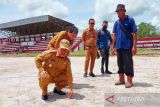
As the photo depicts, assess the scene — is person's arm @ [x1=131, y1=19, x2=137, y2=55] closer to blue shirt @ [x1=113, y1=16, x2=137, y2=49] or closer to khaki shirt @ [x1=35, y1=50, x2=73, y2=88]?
blue shirt @ [x1=113, y1=16, x2=137, y2=49]

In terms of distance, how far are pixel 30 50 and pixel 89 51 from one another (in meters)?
25.0

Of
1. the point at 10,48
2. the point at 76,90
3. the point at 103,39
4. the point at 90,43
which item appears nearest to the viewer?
the point at 76,90

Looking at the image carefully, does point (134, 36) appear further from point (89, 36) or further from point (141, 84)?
point (89, 36)

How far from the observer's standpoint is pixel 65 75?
7.91 meters

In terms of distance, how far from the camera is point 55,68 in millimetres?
7809

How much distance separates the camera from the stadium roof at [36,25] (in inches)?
1622

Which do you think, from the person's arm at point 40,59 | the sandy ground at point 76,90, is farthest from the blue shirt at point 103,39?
the person's arm at point 40,59

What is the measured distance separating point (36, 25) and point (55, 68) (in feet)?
124

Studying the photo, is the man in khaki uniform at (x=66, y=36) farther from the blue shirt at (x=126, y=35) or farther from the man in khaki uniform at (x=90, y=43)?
the man in khaki uniform at (x=90, y=43)

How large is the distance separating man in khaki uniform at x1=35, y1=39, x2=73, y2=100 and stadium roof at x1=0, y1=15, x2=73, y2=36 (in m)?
31.7

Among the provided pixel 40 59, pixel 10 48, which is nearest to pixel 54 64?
pixel 40 59

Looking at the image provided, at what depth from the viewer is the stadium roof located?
4121cm

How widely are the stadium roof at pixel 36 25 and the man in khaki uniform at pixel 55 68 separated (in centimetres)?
3166

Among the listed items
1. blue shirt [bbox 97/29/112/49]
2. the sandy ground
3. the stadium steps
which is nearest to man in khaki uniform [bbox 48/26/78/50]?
the sandy ground
